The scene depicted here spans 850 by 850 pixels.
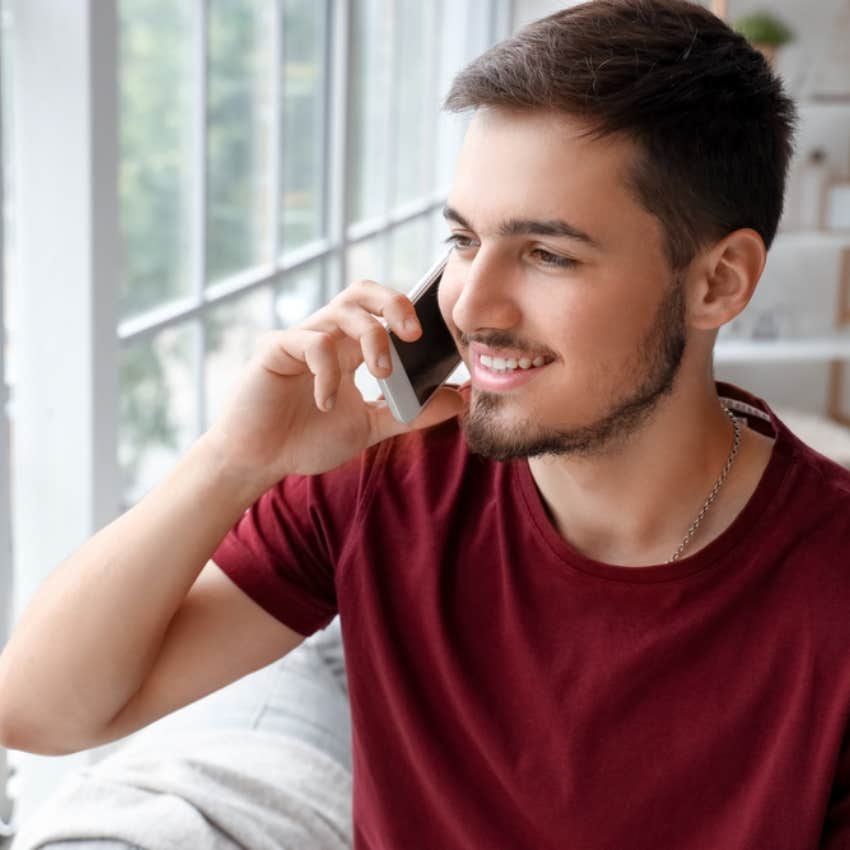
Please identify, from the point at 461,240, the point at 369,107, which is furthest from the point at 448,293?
the point at 369,107

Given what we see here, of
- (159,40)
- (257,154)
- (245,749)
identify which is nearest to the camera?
(245,749)

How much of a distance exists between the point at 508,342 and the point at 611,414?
0.14 m

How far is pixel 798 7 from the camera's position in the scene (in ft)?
16.4

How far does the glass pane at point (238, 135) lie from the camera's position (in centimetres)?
234

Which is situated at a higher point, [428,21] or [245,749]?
[428,21]

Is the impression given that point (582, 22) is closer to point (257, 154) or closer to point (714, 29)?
point (714, 29)

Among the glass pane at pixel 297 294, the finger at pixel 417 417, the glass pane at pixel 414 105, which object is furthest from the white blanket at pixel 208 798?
the glass pane at pixel 414 105

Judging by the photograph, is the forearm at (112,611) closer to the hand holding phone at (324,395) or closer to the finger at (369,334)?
the hand holding phone at (324,395)

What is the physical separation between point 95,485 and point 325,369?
0.63 meters

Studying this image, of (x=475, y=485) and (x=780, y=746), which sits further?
(x=475, y=485)

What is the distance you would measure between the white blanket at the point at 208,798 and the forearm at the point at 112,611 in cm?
10

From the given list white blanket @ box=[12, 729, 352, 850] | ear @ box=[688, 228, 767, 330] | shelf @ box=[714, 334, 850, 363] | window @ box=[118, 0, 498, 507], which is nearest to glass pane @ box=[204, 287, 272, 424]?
window @ box=[118, 0, 498, 507]

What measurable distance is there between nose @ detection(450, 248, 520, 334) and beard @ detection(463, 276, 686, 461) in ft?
0.26

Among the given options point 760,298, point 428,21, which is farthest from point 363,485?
point 760,298
